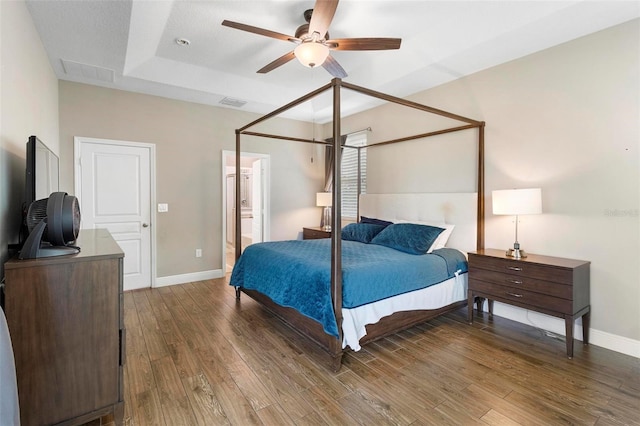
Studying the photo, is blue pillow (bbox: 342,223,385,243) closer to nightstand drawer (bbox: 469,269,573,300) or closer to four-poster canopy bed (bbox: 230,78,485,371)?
four-poster canopy bed (bbox: 230,78,485,371)

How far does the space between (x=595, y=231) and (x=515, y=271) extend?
2.47 ft

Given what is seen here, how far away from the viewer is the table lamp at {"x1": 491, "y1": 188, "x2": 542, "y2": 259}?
110 inches

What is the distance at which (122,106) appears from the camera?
418 centimetres

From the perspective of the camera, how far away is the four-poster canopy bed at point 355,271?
237cm

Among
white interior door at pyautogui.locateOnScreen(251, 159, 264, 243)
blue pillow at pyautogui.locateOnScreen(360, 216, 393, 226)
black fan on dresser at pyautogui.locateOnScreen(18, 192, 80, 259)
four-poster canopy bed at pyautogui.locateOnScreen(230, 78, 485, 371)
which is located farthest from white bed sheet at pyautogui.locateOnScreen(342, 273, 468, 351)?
white interior door at pyautogui.locateOnScreen(251, 159, 264, 243)

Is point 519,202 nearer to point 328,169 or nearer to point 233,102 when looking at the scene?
point 328,169

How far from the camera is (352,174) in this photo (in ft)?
18.0

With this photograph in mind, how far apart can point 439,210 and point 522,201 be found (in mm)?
1126

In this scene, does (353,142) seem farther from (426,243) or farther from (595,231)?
(595,231)

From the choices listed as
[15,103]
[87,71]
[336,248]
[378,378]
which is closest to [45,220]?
[15,103]

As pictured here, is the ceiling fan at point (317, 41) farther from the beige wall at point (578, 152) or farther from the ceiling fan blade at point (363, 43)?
the beige wall at point (578, 152)

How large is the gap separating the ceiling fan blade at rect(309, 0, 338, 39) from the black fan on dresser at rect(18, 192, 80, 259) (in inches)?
77.6

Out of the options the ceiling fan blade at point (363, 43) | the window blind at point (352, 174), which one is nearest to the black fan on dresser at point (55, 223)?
the ceiling fan blade at point (363, 43)

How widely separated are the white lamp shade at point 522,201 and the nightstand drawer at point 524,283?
596 mm
